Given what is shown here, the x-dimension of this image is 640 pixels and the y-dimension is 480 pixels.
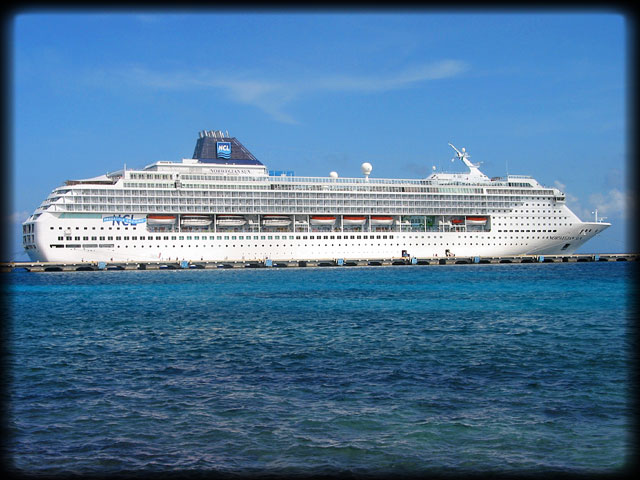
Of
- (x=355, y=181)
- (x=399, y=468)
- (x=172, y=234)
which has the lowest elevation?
(x=399, y=468)

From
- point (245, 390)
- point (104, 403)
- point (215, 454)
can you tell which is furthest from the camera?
point (245, 390)

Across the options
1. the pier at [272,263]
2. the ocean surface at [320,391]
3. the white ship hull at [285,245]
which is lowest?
the ocean surface at [320,391]

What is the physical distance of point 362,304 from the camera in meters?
29.2

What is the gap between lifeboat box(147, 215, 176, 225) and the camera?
202ft

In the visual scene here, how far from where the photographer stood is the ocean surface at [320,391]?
28.6 ft

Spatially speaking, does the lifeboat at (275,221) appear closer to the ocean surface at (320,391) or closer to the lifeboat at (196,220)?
the lifeboat at (196,220)

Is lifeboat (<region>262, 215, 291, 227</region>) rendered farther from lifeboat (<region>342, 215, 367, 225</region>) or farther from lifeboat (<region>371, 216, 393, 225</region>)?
lifeboat (<region>371, 216, 393, 225</region>)

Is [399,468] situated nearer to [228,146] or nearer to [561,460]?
[561,460]

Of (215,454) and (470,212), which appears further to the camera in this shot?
(470,212)

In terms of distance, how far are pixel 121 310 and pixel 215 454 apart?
20.0m

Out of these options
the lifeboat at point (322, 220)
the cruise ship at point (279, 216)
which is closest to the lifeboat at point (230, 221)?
the cruise ship at point (279, 216)

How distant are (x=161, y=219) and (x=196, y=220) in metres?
3.70

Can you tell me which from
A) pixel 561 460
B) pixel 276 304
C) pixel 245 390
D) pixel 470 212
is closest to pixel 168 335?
pixel 245 390

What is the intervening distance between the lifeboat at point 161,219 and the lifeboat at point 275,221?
10.1 m
